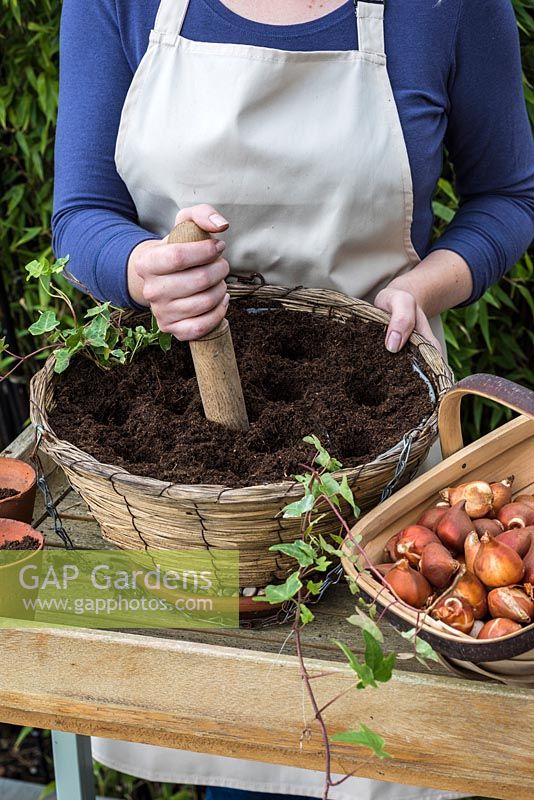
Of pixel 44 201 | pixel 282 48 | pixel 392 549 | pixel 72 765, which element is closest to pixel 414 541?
pixel 392 549

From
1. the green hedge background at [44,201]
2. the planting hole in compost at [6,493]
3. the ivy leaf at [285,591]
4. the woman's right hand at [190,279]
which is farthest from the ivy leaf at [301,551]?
the green hedge background at [44,201]

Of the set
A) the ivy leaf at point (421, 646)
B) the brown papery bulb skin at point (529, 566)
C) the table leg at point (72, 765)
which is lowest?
the table leg at point (72, 765)

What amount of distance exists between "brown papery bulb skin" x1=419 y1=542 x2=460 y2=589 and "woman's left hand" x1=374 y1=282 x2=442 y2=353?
32 centimetres

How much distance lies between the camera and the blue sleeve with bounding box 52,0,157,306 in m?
1.12

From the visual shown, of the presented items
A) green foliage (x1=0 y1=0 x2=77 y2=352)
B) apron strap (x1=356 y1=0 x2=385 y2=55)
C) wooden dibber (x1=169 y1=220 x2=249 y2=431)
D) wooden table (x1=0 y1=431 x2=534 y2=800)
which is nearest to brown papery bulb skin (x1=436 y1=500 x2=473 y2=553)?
wooden table (x1=0 y1=431 x2=534 y2=800)

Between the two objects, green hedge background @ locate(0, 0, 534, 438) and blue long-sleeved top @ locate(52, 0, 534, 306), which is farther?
green hedge background @ locate(0, 0, 534, 438)

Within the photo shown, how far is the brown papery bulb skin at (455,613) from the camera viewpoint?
0.74 meters

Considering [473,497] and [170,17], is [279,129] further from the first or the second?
[473,497]

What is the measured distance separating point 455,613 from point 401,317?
1.35ft

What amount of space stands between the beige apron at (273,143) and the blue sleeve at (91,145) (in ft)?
0.12

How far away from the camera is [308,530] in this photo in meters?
0.76

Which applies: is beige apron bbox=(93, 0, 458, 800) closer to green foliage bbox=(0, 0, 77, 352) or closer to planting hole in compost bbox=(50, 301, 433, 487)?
planting hole in compost bbox=(50, 301, 433, 487)

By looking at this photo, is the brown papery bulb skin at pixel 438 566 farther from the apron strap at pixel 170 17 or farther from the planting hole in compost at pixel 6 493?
the apron strap at pixel 170 17

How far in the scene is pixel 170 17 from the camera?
3.68 feet
